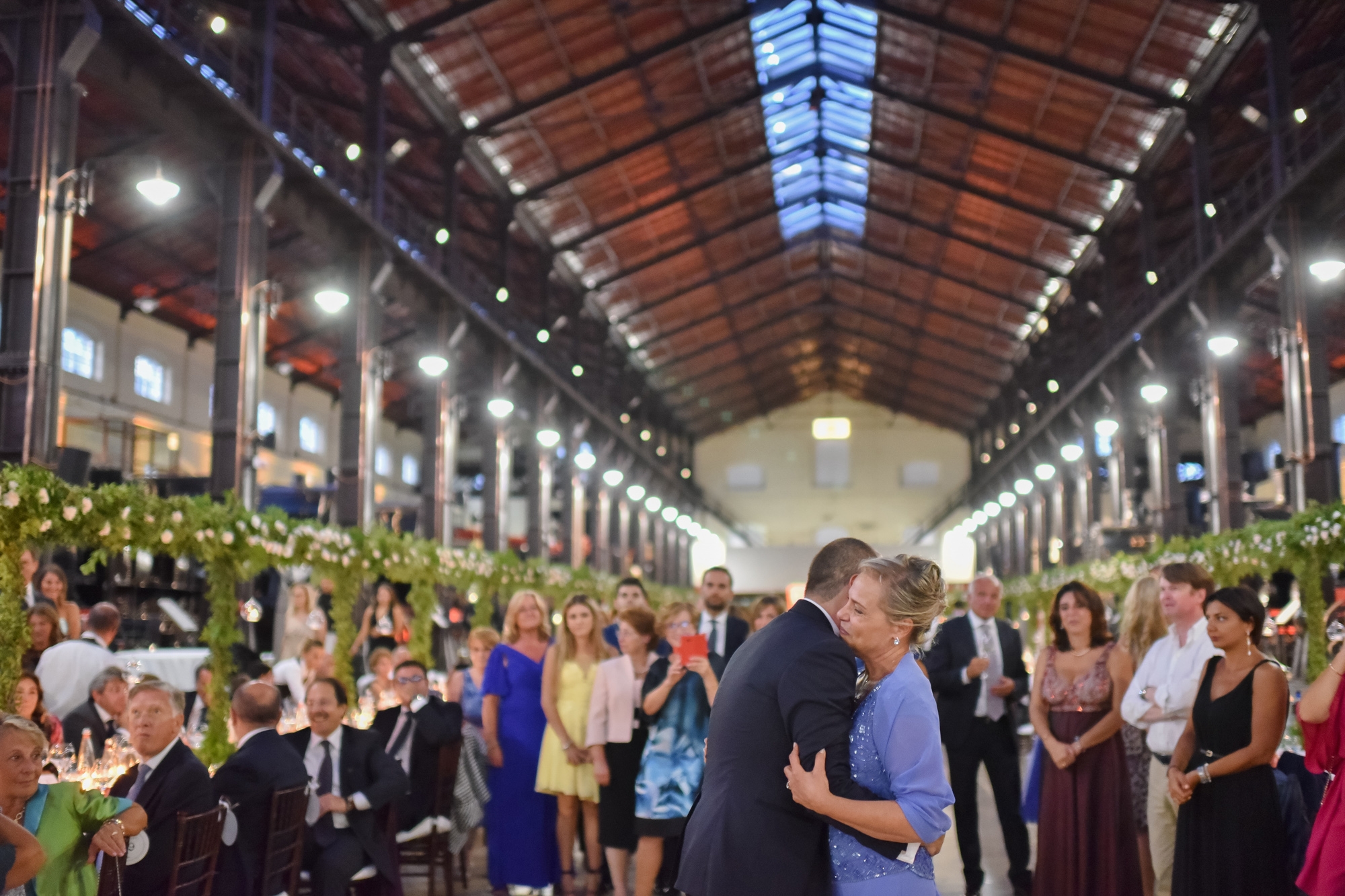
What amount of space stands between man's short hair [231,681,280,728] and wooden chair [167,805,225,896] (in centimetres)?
45

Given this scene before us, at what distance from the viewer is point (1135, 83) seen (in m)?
19.0

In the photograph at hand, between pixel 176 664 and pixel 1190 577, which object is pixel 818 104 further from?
pixel 1190 577

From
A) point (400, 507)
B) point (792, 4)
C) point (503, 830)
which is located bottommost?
point (503, 830)

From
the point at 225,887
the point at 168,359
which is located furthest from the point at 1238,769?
the point at 168,359

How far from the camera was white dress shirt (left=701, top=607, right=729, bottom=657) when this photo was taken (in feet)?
23.5

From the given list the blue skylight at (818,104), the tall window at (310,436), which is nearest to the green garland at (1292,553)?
the blue skylight at (818,104)

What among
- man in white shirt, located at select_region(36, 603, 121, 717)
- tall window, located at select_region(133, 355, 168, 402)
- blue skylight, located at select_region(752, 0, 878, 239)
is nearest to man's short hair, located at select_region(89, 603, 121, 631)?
man in white shirt, located at select_region(36, 603, 121, 717)

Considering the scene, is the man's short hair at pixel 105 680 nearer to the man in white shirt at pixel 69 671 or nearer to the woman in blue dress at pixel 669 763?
the man in white shirt at pixel 69 671

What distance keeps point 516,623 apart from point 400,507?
1720 cm

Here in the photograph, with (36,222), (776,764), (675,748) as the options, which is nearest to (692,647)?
(675,748)

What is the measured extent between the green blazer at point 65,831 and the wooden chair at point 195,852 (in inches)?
10.9

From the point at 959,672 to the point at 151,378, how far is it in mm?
22165

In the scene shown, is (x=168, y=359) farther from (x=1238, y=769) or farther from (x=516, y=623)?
(x=1238, y=769)

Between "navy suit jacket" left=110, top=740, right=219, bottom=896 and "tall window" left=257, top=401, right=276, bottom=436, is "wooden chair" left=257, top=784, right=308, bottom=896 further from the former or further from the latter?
"tall window" left=257, top=401, right=276, bottom=436
